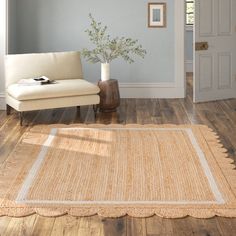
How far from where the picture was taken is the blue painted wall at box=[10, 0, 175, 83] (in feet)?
26.5

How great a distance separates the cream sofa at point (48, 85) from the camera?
6520 mm

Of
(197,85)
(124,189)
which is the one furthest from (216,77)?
(124,189)

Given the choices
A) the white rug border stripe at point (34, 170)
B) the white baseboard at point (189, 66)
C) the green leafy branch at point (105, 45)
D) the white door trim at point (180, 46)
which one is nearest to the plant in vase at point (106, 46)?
the green leafy branch at point (105, 45)

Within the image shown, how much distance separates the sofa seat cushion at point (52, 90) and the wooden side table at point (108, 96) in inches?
16.3

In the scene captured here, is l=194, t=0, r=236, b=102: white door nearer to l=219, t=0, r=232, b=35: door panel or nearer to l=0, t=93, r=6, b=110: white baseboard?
l=219, t=0, r=232, b=35: door panel

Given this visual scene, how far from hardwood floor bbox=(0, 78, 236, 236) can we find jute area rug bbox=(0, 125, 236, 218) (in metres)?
0.10

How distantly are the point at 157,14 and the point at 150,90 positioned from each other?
3.42ft

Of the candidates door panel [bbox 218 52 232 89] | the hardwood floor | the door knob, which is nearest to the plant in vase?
the hardwood floor

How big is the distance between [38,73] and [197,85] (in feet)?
7.19

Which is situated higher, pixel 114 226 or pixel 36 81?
pixel 36 81

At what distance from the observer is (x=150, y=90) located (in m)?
8.28

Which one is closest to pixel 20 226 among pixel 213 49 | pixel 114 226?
pixel 114 226

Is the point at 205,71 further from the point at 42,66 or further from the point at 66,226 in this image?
the point at 66,226

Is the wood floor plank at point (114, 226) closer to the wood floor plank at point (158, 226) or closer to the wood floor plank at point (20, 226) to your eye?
the wood floor plank at point (158, 226)
